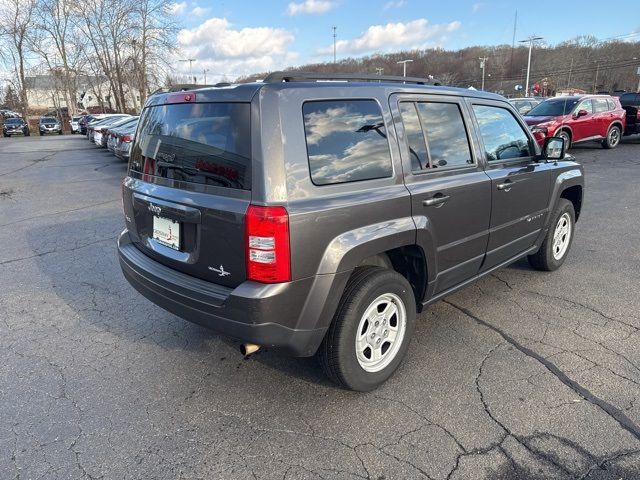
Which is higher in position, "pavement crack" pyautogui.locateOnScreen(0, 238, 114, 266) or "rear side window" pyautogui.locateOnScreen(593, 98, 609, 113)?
"rear side window" pyautogui.locateOnScreen(593, 98, 609, 113)

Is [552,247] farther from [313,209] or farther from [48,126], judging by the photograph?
[48,126]

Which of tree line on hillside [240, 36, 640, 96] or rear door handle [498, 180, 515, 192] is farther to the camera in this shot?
tree line on hillside [240, 36, 640, 96]

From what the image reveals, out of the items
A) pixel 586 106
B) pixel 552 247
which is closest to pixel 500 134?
pixel 552 247

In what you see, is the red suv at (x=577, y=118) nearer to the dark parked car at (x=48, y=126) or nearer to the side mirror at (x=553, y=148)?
the side mirror at (x=553, y=148)

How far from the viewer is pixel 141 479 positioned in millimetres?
2223

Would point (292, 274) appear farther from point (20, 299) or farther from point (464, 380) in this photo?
point (20, 299)

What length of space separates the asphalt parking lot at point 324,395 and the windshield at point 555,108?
34.5 ft

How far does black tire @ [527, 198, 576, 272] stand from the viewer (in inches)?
181

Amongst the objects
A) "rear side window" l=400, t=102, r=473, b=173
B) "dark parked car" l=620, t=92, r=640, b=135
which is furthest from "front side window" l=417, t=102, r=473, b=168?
"dark parked car" l=620, t=92, r=640, b=135

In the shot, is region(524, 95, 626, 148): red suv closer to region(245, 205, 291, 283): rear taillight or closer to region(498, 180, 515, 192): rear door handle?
region(498, 180, 515, 192): rear door handle

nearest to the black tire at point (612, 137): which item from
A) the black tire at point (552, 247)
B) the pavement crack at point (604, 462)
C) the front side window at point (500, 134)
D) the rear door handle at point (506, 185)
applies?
the black tire at point (552, 247)

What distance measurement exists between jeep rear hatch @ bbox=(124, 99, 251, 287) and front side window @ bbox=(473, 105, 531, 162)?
84.8 inches

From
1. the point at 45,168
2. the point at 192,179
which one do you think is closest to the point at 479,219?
the point at 192,179

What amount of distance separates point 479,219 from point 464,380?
1.26 metres
